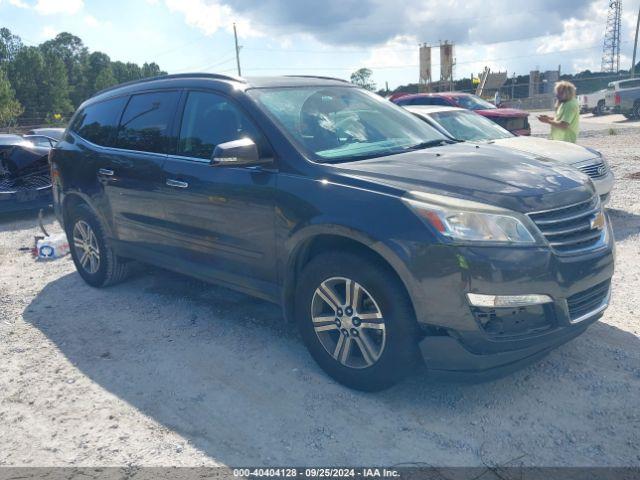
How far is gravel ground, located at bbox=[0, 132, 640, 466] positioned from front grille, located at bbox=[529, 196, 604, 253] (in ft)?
2.93

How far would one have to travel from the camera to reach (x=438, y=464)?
2918 mm

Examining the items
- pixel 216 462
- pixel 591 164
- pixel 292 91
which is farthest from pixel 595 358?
pixel 591 164

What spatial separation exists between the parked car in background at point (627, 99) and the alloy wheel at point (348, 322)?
2712cm

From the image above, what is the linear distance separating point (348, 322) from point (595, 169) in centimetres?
501

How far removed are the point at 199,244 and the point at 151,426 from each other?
1498 millimetres

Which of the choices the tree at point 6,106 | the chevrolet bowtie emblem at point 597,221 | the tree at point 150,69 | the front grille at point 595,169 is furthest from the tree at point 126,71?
the chevrolet bowtie emblem at point 597,221

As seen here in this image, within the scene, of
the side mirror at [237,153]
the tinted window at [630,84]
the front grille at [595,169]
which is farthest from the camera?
the tinted window at [630,84]

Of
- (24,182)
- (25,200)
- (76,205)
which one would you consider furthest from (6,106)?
(76,205)

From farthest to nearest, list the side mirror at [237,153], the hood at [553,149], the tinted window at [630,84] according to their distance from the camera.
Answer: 1. the tinted window at [630,84]
2. the hood at [553,149]
3. the side mirror at [237,153]

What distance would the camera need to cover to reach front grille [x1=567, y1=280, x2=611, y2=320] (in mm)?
3287

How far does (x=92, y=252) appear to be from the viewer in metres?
5.86

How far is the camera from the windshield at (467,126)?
859 centimetres

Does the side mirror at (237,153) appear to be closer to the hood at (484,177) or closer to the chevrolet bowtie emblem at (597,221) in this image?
the hood at (484,177)

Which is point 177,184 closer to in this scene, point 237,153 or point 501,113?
point 237,153
